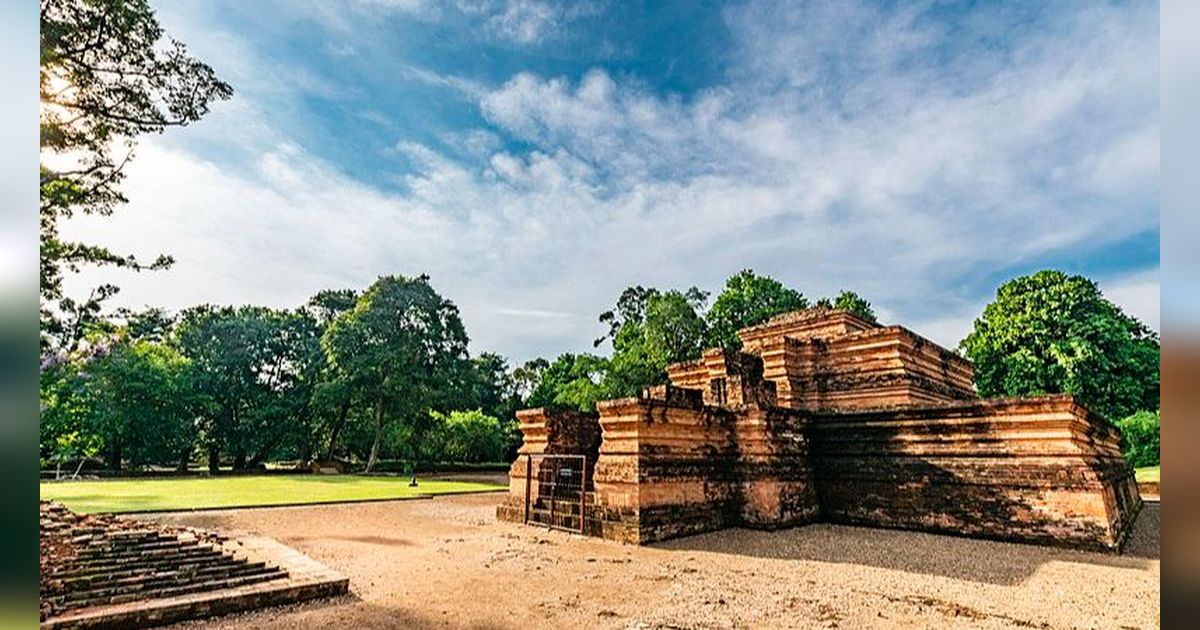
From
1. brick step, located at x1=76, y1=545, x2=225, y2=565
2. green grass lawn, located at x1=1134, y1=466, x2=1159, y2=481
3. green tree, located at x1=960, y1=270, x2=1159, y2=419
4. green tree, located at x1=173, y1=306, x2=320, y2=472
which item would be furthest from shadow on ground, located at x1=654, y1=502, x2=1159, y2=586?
green tree, located at x1=173, y1=306, x2=320, y2=472

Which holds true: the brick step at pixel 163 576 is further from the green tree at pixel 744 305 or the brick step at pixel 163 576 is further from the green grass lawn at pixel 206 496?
the green tree at pixel 744 305

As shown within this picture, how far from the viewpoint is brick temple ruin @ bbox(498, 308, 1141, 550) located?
10156 mm

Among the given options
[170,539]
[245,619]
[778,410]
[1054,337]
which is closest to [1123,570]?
[778,410]

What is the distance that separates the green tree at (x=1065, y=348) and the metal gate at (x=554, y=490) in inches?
1035

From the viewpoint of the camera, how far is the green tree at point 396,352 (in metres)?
34.7

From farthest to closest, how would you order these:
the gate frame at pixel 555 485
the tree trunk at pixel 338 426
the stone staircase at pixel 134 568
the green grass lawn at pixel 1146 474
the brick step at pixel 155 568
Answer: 1. the tree trunk at pixel 338 426
2. the green grass lawn at pixel 1146 474
3. the gate frame at pixel 555 485
4. the brick step at pixel 155 568
5. the stone staircase at pixel 134 568

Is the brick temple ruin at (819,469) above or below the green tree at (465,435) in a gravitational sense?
above

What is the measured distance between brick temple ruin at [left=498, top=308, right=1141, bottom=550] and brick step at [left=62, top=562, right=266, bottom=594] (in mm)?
5498

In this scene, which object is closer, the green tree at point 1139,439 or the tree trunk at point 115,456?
the green tree at point 1139,439

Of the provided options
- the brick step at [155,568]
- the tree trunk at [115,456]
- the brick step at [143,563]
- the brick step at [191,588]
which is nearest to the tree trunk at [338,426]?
the tree trunk at [115,456]

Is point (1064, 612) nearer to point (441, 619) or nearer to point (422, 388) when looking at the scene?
point (441, 619)

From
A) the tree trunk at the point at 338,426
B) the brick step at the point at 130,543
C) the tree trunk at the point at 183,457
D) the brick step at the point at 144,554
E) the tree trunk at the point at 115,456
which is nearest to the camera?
the brick step at the point at 144,554
